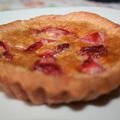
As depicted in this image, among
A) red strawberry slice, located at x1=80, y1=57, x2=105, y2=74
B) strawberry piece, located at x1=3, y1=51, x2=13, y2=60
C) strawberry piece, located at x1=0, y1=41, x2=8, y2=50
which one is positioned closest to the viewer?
red strawberry slice, located at x1=80, y1=57, x2=105, y2=74

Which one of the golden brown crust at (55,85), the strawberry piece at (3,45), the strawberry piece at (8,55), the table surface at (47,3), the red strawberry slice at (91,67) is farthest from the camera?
the table surface at (47,3)

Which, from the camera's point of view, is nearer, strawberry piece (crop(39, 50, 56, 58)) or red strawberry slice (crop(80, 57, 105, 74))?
red strawberry slice (crop(80, 57, 105, 74))

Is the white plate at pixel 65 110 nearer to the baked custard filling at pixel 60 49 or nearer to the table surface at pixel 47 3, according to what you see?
the baked custard filling at pixel 60 49

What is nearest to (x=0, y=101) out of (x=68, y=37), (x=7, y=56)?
(x=7, y=56)

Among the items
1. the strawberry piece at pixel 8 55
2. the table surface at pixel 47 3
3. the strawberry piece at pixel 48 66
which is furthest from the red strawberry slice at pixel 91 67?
the table surface at pixel 47 3

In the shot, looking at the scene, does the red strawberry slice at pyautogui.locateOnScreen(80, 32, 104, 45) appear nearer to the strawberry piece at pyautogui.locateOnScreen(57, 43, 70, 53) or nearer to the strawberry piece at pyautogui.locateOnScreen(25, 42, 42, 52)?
the strawberry piece at pyautogui.locateOnScreen(57, 43, 70, 53)

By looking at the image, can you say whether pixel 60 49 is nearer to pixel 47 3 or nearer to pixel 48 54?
pixel 48 54

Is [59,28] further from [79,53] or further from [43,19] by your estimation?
[79,53]

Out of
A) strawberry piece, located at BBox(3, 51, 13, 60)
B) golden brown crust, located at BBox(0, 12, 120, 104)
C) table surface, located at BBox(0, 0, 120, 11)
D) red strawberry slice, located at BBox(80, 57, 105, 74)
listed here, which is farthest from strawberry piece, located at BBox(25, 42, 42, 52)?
table surface, located at BBox(0, 0, 120, 11)
